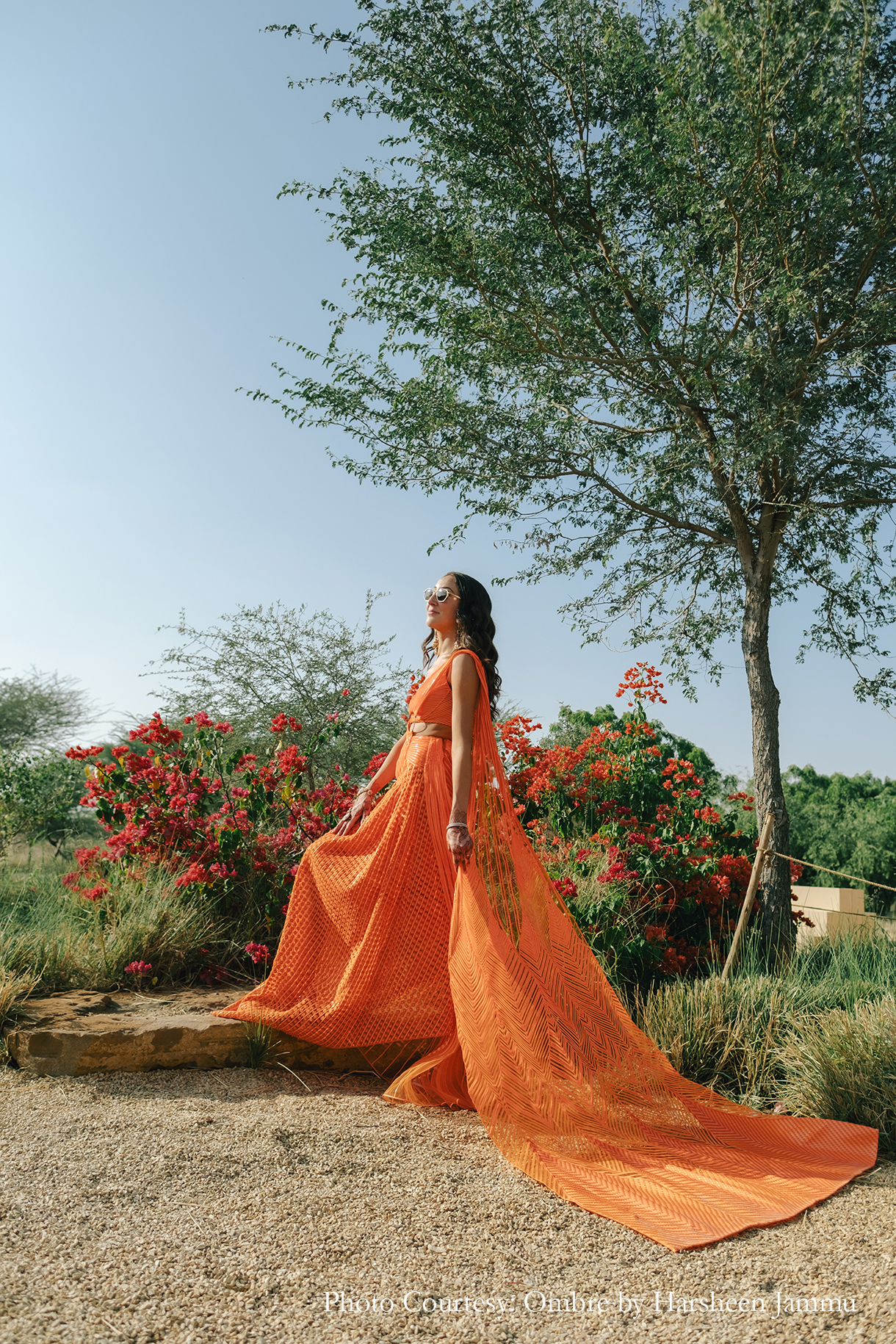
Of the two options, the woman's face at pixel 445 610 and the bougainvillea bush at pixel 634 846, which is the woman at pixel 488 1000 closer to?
the woman's face at pixel 445 610

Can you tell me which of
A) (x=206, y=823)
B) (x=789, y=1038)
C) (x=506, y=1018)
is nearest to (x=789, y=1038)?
(x=789, y=1038)

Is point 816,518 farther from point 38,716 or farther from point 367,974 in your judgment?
point 38,716

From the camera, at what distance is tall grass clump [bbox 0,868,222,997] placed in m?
4.11

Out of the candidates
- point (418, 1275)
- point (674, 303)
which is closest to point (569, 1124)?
point (418, 1275)

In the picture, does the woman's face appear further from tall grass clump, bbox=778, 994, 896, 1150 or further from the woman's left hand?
tall grass clump, bbox=778, 994, 896, 1150

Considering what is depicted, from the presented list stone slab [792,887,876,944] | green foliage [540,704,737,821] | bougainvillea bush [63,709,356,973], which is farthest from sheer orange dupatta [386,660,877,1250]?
green foliage [540,704,737,821]

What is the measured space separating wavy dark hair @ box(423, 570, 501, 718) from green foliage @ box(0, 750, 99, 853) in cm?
751

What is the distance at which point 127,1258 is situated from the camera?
6.99 feet

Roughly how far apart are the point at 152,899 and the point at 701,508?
15.7ft

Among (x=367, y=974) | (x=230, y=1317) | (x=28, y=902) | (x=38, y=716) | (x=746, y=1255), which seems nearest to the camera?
(x=230, y=1317)

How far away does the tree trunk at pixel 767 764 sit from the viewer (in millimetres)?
5453

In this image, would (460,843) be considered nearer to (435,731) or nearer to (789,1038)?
(435,731)

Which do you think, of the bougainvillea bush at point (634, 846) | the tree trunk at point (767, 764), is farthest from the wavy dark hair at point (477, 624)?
the tree trunk at point (767, 764)

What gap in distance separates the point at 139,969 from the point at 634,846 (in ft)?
9.78
